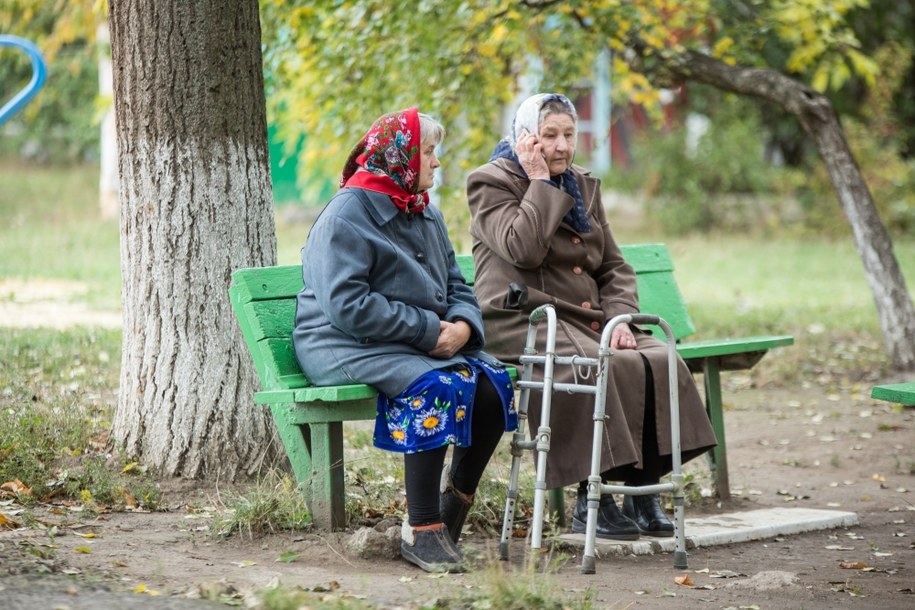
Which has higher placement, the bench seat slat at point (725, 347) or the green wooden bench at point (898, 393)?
the bench seat slat at point (725, 347)

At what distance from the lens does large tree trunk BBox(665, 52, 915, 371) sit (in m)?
8.59

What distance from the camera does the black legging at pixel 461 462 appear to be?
4.23 meters

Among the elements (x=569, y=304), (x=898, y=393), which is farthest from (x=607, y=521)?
(x=898, y=393)

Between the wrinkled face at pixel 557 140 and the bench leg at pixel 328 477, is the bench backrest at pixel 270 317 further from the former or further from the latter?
the wrinkled face at pixel 557 140

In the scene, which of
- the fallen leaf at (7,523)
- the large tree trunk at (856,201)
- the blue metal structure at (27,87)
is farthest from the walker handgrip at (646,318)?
the blue metal structure at (27,87)

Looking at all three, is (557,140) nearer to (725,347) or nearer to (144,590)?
(725,347)

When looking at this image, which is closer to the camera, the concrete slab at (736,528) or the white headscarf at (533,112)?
the concrete slab at (736,528)

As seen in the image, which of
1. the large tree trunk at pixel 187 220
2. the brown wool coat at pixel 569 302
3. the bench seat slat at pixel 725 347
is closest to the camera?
the brown wool coat at pixel 569 302

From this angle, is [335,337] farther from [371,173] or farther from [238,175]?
[238,175]

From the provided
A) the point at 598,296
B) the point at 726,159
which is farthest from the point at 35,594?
the point at 726,159

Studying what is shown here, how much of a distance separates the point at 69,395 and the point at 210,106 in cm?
175

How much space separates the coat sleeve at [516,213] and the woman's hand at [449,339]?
523 millimetres

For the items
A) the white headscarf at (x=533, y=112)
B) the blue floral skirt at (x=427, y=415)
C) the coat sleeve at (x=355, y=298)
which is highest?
the white headscarf at (x=533, y=112)

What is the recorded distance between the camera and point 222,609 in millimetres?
3307
